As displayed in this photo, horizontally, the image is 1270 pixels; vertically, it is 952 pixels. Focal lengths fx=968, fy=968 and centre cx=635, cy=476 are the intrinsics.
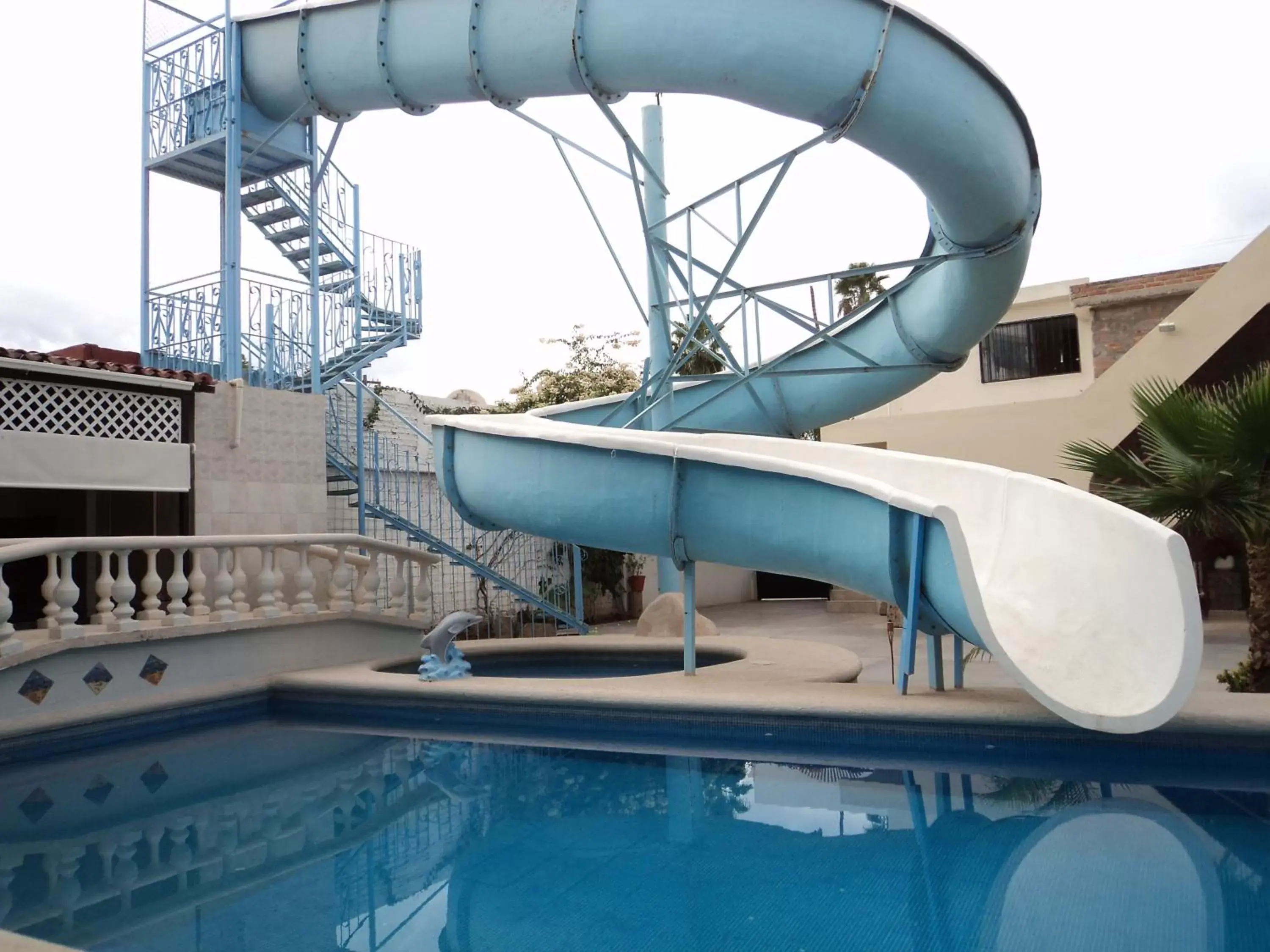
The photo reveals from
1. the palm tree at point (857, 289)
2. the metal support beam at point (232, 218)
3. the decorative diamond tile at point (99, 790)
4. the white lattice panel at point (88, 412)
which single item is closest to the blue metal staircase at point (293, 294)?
the metal support beam at point (232, 218)

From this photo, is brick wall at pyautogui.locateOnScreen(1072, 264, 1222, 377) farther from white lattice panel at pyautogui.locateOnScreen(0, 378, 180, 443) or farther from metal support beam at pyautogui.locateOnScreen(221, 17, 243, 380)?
white lattice panel at pyautogui.locateOnScreen(0, 378, 180, 443)

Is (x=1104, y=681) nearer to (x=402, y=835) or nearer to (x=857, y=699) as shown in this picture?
(x=857, y=699)

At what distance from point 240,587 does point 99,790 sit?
289 centimetres

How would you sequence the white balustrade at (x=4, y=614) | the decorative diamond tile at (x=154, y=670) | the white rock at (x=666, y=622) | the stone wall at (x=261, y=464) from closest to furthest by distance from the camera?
the white balustrade at (x=4, y=614) → the decorative diamond tile at (x=154, y=670) → the stone wall at (x=261, y=464) → the white rock at (x=666, y=622)

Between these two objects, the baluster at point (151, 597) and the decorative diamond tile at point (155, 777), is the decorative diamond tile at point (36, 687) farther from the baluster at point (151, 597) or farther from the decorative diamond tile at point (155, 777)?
the decorative diamond tile at point (155, 777)

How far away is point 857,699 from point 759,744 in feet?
2.02

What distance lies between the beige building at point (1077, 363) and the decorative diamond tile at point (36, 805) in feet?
28.0

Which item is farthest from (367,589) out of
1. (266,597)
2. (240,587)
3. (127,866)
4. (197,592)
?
(127,866)

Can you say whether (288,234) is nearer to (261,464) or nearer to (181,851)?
(261,464)

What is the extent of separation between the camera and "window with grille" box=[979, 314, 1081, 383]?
17297mm

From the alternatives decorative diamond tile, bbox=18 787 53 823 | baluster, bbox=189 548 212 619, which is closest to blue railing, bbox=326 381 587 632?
baluster, bbox=189 548 212 619

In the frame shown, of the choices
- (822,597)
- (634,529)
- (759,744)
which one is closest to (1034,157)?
(634,529)

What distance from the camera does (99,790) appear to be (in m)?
5.30

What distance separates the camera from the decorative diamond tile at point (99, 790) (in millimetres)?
5129
